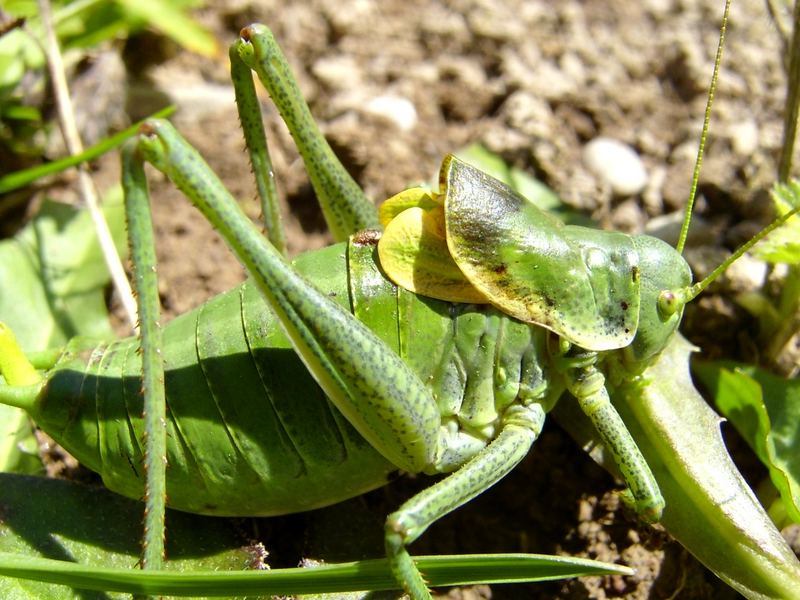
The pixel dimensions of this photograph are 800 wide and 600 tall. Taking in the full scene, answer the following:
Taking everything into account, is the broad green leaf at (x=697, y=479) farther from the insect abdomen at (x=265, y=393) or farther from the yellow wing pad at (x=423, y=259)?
the yellow wing pad at (x=423, y=259)

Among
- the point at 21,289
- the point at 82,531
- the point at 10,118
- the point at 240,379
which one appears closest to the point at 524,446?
the point at 240,379

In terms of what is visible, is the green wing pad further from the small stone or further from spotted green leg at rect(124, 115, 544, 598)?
the small stone

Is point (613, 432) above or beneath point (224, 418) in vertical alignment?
beneath

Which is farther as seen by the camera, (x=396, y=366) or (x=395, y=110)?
(x=395, y=110)

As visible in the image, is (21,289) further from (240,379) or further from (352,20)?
(352,20)

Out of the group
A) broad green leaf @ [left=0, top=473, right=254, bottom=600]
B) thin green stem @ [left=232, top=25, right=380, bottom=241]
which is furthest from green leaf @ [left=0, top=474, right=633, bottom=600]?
thin green stem @ [left=232, top=25, right=380, bottom=241]

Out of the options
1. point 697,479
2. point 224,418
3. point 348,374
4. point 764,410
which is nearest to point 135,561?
point 224,418

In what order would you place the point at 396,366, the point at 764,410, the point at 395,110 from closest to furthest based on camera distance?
the point at 396,366
the point at 764,410
the point at 395,110

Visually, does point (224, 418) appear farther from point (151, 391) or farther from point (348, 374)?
point (348, 374)
